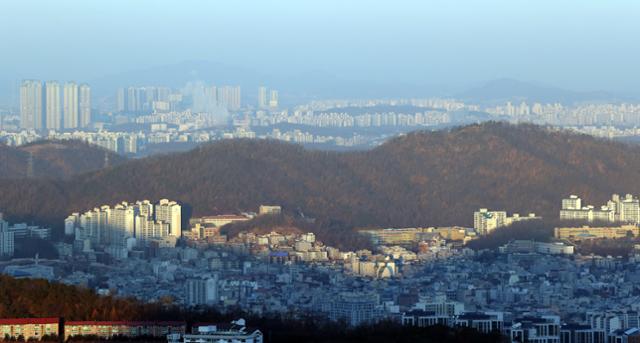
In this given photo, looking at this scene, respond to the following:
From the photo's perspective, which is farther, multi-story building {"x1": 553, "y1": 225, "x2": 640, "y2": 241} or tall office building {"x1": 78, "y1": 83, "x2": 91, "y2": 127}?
tall office building {"x1": 78, "y1": 83, "x2": 91, "y2": 127}

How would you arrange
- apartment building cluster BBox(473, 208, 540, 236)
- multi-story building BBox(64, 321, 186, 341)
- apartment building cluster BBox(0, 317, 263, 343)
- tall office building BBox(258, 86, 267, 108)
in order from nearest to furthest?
apartment building cluster BBox(0, 317, 263, 343) → multi-story building BBox(64, 321, 186, 341) → apartment building cluster BBox(473, 208, 540, 236) → tall office building BBox(258, 86, 267, 108)

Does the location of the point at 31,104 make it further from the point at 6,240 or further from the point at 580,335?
the point at 580,335

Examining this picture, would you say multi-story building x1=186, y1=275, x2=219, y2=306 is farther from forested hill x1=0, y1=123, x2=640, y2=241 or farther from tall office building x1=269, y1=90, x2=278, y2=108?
tall office building x1=269, y1=90, x2=278, y2=108

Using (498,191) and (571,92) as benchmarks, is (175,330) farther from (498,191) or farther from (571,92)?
(571,92)

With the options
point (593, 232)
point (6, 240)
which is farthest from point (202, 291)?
point (593, 232)

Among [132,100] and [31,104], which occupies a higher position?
[132,100]

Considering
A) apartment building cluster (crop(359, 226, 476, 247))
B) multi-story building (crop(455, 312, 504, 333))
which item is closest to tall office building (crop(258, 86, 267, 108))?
apartment building cluster (crop(359, 226, 476, 247))
